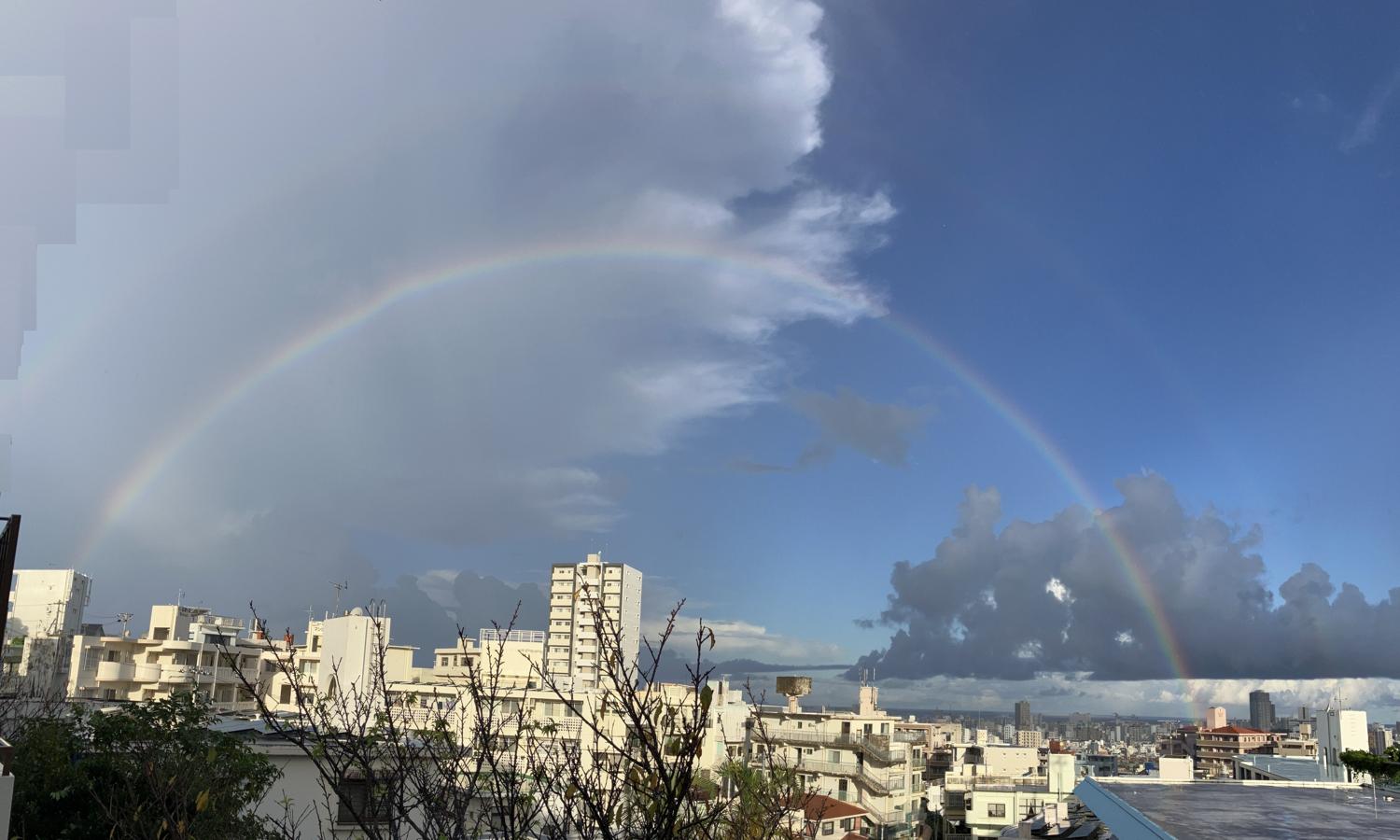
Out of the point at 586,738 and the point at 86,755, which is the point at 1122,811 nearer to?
the point at 86,755

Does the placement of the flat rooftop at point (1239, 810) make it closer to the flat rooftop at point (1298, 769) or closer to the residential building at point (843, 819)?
the flat rooftop at point (1298, 769)

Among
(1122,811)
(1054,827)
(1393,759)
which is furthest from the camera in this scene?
(1054,827)

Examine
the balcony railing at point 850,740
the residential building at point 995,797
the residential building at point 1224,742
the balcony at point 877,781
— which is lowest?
the residential building at point 1224,742

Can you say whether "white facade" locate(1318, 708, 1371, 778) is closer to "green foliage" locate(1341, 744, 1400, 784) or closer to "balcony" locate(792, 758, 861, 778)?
"green foliage" locate(1341, 744, 1400, 784)

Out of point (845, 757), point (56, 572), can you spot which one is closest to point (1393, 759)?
point (845, 757)

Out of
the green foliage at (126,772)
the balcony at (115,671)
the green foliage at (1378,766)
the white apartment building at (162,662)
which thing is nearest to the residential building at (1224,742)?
the green foliage at (1378,766)
